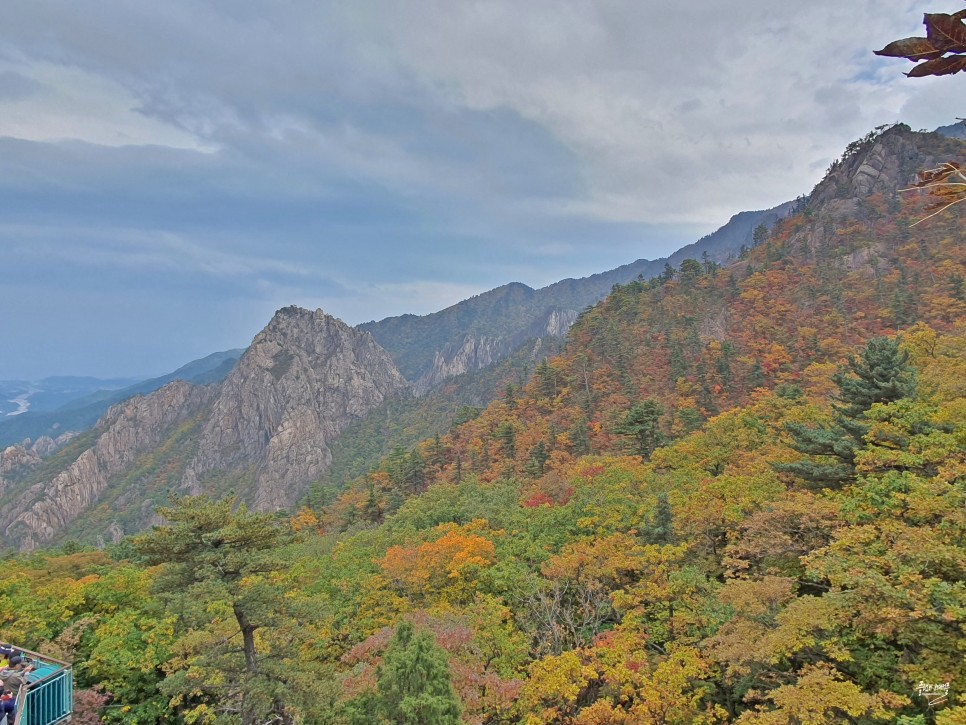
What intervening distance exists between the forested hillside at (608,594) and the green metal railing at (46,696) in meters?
3.18

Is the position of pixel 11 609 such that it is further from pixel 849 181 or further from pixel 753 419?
pixel 849 181

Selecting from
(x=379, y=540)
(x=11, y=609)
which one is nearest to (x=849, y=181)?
(x=379, y=540)

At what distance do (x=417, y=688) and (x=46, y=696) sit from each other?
9.21 meters

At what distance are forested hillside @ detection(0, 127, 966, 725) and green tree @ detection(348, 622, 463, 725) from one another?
84mm

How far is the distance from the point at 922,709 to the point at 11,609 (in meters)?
33.3

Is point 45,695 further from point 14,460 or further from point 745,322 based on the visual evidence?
point 14,460

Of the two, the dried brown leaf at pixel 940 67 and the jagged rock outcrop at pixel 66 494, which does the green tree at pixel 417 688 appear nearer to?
the dried brown leaf at pixel 940 67

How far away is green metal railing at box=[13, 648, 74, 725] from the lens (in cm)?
1132

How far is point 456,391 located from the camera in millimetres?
199250

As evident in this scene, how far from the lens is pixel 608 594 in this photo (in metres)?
22.8

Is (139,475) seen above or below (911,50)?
below

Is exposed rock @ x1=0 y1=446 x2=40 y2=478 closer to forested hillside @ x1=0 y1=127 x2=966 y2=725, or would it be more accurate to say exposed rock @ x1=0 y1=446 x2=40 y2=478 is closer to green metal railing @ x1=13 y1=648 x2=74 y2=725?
forested hillside @ x1=0 y1=127 x2=966 y2=725

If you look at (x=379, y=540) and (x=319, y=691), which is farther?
(x=379, y=540)

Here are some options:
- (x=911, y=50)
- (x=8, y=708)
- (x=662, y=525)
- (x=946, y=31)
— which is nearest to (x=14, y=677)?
(x=8, y=708)
